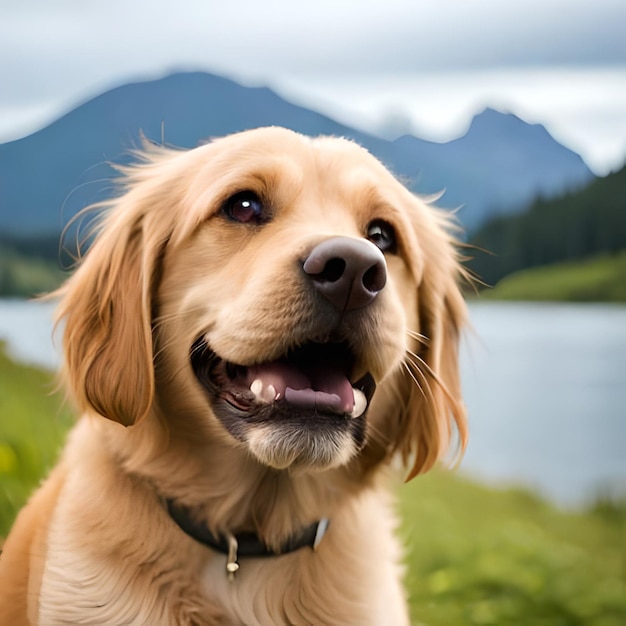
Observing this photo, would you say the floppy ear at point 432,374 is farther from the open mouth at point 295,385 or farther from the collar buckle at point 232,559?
Answer: the collar buckle at point 232,559

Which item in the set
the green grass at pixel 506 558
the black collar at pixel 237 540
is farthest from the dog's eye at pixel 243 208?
the green grass at pixel 506 558

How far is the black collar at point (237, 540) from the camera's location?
209 centimetres

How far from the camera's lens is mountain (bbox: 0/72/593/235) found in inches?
104

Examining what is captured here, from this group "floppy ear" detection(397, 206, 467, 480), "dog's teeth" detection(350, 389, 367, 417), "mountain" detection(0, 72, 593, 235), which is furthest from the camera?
"mountain" detection(0, 72, 593, 235)

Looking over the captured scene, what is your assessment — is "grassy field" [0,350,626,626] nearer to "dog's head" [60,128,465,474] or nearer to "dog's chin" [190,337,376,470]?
"dog's head" [60,128,465,474]

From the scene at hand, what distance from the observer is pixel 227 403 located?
79.9 inches

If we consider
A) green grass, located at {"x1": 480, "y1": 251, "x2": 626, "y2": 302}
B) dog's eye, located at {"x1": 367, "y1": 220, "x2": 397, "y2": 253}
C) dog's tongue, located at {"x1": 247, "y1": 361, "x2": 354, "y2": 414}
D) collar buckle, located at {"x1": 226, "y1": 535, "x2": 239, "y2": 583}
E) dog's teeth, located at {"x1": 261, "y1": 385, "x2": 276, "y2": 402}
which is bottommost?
collar buckle, located at {"x1": 226, "y1": 535, "x2": 239, "y2": 583}

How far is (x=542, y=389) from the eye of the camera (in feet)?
9.98

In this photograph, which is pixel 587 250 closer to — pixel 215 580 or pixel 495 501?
pixel 495 501

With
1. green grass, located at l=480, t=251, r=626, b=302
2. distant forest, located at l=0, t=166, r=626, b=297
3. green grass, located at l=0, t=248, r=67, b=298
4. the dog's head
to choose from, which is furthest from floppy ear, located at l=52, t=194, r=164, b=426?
green grass, located at l=480, t=251, r=626, b=302

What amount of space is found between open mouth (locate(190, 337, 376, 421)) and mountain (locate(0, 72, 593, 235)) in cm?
76

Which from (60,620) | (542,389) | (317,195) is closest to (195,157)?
(317,195)

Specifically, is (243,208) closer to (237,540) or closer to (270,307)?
(270,307)

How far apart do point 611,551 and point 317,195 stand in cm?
184
